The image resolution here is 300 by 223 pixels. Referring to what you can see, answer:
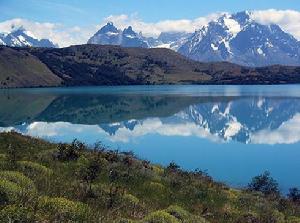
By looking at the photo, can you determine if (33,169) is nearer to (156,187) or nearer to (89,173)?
(89,173)

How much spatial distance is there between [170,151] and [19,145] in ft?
172

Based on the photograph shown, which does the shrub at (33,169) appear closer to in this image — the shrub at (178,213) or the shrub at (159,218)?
the shrub at (178,213)

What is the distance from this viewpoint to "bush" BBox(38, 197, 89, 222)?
501 inches

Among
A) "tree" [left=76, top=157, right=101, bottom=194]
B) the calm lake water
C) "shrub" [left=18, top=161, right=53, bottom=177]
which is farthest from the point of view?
the calm lake water

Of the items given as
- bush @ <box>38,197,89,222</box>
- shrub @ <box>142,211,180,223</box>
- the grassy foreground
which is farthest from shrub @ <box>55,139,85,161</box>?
bush @ <box>38,197,89,222</box>

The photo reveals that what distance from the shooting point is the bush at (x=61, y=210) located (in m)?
12.7

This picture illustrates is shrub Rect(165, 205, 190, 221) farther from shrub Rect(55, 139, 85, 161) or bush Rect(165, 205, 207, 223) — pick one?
shrub Rect(55, 139, 85, 161)

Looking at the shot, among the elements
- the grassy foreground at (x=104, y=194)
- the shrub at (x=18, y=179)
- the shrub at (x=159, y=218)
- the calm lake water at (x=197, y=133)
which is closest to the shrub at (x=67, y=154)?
the grassy foreground at (x=104, y=194)

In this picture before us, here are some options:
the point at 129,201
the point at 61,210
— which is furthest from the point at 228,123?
the point at 61,210

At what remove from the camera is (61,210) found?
1303 cm

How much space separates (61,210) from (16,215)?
7.67 feet

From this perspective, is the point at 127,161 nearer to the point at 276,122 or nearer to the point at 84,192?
the point at 84,192

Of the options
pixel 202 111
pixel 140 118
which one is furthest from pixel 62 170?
pixel 202 111

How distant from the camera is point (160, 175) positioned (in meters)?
27.9
